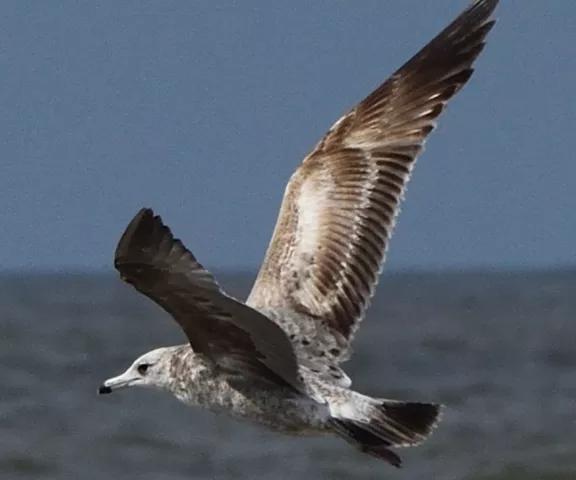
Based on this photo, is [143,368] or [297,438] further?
[297,438]

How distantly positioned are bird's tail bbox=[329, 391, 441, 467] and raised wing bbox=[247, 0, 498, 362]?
1.64ft

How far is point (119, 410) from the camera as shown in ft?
63.6

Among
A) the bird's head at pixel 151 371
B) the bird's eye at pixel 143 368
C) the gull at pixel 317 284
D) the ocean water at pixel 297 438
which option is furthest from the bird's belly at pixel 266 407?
the ocean water at pixel 297 438

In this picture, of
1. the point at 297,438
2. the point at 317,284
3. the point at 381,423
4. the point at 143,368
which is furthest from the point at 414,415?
the point at 297,438

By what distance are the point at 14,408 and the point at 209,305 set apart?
1358 centimetres

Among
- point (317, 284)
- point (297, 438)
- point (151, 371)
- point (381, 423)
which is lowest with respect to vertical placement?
point (381, 423)

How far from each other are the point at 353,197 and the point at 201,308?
5.51 feet

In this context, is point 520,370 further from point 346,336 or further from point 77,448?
point 346,336

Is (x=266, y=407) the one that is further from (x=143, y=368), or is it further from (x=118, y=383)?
(x=118, y=383)

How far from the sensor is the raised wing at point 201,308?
6000 mm

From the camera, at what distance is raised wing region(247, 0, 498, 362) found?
7.59m

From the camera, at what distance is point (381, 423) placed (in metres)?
6.86

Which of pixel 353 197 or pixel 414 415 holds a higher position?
pixel 353 197

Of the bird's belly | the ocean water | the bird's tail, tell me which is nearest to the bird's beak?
the bird's belly
